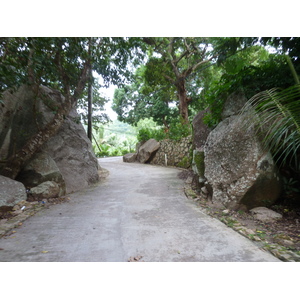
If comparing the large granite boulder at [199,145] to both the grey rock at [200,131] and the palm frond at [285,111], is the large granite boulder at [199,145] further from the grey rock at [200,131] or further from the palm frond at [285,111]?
the palm frond at [285,111]

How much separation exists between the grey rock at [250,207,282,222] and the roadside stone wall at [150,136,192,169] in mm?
4844

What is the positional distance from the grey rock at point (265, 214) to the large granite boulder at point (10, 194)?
3636 mm

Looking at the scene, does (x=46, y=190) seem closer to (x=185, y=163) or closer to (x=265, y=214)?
(x=265, y=214)

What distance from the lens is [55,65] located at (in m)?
3.72

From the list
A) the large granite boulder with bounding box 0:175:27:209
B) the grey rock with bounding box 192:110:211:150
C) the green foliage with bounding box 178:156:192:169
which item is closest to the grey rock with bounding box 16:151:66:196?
the large granite boulder with bounding box 0:175:27:209

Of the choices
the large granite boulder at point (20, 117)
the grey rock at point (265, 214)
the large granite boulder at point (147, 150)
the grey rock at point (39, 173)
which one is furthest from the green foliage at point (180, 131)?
the grey rock at point (265, 214)

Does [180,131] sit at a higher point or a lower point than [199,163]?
higher

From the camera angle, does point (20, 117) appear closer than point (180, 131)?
Yes

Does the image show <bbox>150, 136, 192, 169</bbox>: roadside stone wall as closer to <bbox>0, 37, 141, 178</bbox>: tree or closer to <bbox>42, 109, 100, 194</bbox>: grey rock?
<bbox>42, 109, 100, 194</bbox>: grey rock

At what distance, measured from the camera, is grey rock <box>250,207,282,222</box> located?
101 inches

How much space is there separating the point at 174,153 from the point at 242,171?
624 cm

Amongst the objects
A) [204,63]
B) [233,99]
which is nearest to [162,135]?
[204,63]

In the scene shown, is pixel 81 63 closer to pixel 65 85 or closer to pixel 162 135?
pixel 65 85

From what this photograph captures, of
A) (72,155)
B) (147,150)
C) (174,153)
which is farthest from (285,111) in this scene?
(147,150)
